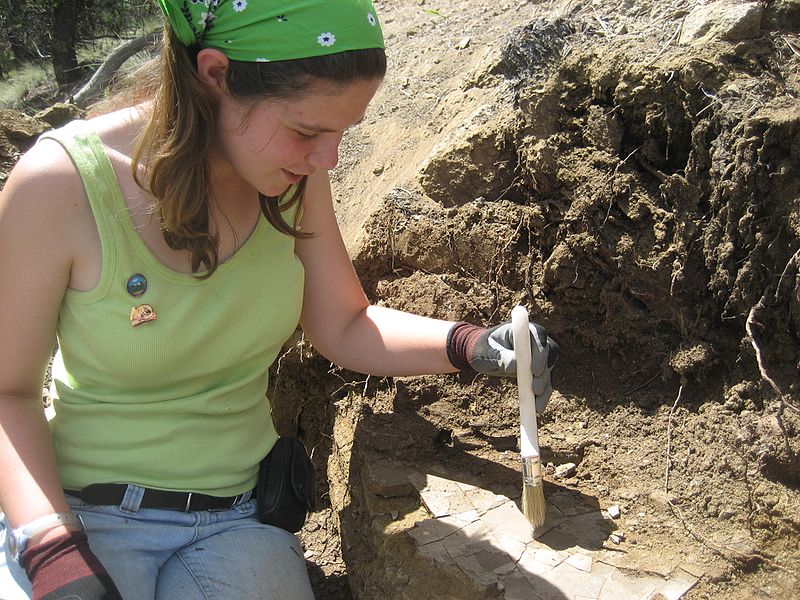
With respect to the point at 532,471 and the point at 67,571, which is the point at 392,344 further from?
the point at 67,571

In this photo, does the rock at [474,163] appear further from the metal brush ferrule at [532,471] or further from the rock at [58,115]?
the rock at [58,115]

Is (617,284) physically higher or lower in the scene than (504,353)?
lower

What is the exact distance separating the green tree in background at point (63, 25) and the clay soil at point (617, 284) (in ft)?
19.0

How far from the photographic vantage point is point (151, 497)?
5.27 ft

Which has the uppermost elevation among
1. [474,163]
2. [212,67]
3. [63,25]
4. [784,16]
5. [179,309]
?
[212,67]

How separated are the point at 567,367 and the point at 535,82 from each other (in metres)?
0.80

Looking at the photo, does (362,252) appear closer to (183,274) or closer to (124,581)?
(183,274)

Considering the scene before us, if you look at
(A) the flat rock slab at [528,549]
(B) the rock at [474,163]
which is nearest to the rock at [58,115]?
(B) the rock at [474,163]

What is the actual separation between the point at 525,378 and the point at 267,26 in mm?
811

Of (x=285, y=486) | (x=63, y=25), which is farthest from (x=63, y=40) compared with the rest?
(x=285, y=486)

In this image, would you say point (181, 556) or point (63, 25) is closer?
point (181, 556)

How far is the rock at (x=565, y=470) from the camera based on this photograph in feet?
6.48

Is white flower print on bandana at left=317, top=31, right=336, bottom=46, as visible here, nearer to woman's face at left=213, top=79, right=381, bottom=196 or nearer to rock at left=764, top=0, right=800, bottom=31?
woman's face at left=213, top=79, right=381, bottom=196

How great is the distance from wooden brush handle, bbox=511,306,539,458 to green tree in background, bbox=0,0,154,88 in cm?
661
